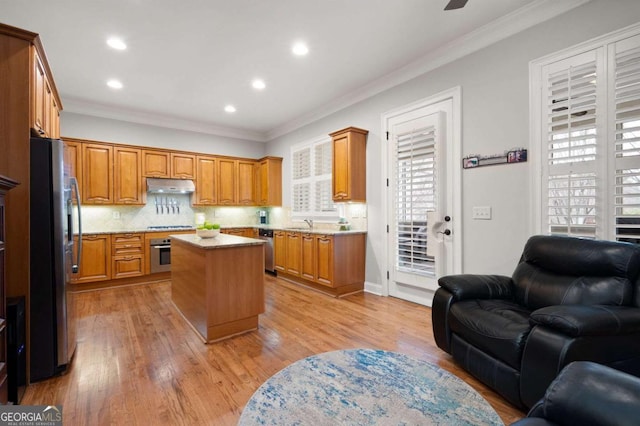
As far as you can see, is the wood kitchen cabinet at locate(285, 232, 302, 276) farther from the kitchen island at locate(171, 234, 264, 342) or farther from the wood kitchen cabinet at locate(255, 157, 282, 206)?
the kitchen island at locate(171, 234, 264, 342)

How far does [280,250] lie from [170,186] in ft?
8.06

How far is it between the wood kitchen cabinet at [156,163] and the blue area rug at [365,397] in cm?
525

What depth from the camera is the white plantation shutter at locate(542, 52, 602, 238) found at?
2.46m

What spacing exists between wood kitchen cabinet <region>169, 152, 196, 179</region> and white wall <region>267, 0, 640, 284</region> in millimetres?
4481

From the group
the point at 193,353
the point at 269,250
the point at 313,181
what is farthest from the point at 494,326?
the point at 269,250

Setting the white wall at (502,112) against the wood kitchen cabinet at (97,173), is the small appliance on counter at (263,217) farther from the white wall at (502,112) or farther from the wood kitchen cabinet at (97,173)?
the white wall at (502,112)

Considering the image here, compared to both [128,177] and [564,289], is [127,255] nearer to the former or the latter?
[128,177]

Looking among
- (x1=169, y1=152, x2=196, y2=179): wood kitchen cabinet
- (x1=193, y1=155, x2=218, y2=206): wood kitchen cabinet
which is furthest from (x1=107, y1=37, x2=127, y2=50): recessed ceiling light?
(x1=193, y1=155, x2=218, y2=206): wood kitchen cabinet

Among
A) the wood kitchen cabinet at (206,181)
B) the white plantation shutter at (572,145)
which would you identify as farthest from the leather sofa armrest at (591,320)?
the wood kitchen cabinet at (206,181)

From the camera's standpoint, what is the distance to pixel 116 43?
3260mm

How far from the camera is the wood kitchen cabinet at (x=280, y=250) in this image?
5.26 metres

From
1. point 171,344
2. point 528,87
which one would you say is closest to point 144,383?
point 171,344

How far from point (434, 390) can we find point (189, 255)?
8.97 feet

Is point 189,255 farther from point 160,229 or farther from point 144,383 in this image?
point 160,229
